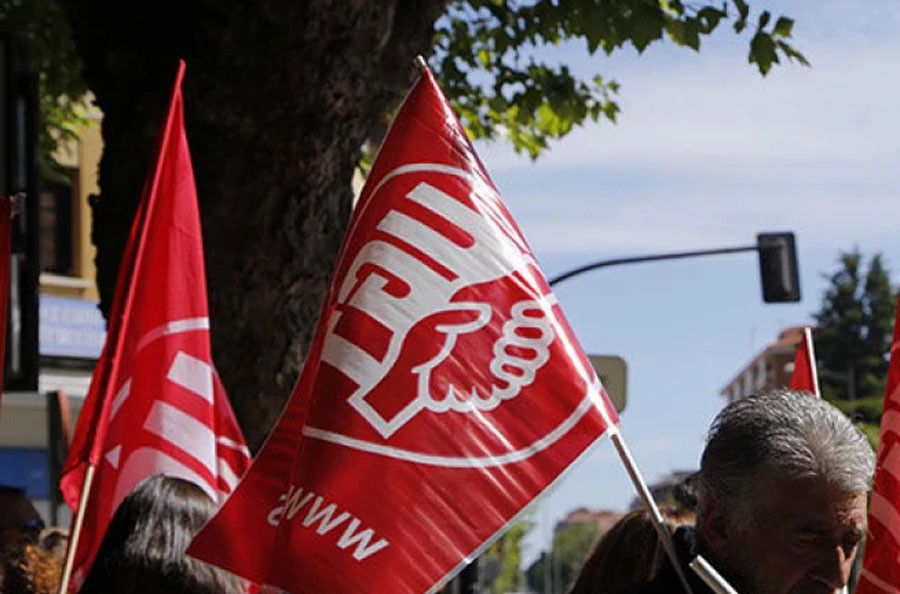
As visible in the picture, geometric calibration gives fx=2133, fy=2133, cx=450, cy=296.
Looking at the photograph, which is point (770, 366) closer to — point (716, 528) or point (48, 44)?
point (48, 44)

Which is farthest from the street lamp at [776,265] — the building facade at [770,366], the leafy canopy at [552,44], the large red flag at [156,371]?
the building facade at [770,366]

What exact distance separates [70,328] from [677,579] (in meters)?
22.1

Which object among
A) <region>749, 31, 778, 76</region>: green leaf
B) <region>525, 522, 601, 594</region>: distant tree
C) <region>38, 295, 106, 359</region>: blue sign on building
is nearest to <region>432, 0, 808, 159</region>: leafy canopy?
<region>749, 31, 778, 76</region>: green leaf

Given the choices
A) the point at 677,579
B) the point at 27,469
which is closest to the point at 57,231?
the point at 27,469

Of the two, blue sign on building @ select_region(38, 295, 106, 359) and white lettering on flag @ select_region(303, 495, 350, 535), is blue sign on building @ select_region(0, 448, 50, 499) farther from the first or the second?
white lettering on flag @ select_region(303, 495, 350, 535)

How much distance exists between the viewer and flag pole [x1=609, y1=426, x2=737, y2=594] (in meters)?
3.21

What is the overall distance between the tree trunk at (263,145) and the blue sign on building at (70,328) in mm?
16970

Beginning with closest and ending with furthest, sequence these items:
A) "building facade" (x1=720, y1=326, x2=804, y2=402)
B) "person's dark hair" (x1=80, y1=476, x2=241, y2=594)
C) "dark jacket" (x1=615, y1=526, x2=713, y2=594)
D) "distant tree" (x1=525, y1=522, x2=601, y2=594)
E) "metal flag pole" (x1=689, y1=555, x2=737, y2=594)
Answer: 1. "metal flag pole" (x1=689, y1=555, x2=737, y2=594)
2. "dark jacket" (x1=615, y1=526, x2=713, y2=594)
3. "person's dark hair" (x1=80, y1=476, x2=241, y2=594)
4. "building facade" (x1=720, y1=326, x2=804, y2=402)
5. "distant tree" (x1=525, y1=522, x2=601, y2=594)

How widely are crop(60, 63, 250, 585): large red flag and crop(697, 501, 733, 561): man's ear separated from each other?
225 cm

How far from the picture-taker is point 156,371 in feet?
18.6

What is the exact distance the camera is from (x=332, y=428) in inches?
155

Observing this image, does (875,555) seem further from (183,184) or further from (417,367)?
(183,184)

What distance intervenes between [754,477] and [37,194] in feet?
17.0

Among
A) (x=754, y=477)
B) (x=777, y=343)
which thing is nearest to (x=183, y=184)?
(x=754, y=477)
